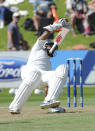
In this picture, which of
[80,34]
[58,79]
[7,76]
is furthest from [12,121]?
[80,34]

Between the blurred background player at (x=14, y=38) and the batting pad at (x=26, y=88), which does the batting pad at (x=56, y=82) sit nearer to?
the batting pad at (x=26, y=88)

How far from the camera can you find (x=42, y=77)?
35.5 ft

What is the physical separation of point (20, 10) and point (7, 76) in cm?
548

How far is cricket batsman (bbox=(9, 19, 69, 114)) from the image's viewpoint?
1071cm

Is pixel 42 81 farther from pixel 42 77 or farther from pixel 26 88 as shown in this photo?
pixel 26 88

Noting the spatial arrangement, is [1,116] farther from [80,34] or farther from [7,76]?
[80,34]

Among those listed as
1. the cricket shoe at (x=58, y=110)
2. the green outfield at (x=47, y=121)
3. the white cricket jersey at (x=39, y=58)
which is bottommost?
the cricket shoe at (x=58, y=110)

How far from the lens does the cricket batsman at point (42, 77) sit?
35.1 feet

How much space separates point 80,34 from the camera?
2508 centimetres

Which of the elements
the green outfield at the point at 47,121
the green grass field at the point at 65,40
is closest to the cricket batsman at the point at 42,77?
the green outfield at the point at 47,121

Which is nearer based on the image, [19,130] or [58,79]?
[19,130]

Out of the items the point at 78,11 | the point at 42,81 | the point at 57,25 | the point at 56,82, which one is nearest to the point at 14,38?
the point at 78,11

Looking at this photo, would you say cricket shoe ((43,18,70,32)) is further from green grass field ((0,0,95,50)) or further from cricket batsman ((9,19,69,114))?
green grass field ((0,0,95,50))

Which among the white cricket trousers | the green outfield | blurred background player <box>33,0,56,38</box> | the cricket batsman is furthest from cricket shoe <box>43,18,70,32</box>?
blurred background player <box>33,0,56,38</box>
